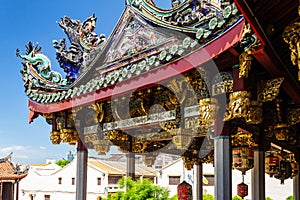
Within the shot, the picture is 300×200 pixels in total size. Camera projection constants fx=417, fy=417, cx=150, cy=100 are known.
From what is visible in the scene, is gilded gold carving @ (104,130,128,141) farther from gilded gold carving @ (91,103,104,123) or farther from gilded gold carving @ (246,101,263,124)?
gilded gold carving @ (246,101,263,124)

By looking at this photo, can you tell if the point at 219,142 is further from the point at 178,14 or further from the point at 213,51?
the point at 178,14

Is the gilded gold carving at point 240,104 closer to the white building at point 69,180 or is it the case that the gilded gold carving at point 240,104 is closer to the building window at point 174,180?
the building window at point 174,180

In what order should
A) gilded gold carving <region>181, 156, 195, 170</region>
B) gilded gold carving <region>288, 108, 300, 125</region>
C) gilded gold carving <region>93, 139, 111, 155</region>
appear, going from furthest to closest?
gilded gold carving <region>181, 156, 195, 170</region>, gilded gold carving <region>93, 139, 111, 155</region>, gilded gold carving <region>288, 108, 300, 125</region>

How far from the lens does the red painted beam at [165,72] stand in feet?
15.2

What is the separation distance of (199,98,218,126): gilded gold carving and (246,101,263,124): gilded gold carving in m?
0.53

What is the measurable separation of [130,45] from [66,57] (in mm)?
2050

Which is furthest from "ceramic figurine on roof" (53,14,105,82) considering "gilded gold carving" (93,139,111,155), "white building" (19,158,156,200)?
"white building" (19,158,156,200)

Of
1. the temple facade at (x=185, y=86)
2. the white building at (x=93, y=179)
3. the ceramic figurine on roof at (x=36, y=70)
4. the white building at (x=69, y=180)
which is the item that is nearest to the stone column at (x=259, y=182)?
the temple facade at (x=185, y=86)

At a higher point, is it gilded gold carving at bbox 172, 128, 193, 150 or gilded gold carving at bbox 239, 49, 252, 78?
gilded gold carving at bbox 239, 49, 252, 78

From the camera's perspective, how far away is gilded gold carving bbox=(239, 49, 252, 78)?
465 cm

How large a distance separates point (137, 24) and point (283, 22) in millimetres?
3692

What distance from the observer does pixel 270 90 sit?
510cm

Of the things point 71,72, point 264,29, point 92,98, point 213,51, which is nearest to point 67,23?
point 71,72

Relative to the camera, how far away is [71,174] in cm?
3228
